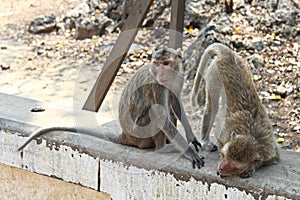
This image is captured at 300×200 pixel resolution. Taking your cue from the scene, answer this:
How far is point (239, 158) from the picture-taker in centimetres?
217

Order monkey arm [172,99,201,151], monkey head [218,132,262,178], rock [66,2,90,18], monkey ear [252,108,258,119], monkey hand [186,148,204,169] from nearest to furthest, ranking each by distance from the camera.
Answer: monkey head [218,132,262,178], monkey hand [186,148,204,169], monkey ear [252,108,258,119], monkey arm [172,99,201,151], rock [66,2,90,18]

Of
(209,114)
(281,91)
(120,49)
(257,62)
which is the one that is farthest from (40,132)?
(257,62)

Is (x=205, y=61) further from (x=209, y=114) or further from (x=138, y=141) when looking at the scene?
(x=138, y=141)

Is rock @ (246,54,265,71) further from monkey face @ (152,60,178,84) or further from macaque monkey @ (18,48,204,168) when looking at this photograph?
monkey face @ (152,60,178,84)

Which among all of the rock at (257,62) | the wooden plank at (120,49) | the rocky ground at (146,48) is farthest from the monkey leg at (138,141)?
the rock at (257,62)

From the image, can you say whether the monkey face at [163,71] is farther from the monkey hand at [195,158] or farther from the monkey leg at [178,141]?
the monkey hand at [195,158]

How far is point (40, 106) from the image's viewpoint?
10.0 feet

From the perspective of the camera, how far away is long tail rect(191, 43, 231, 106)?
9.45ft

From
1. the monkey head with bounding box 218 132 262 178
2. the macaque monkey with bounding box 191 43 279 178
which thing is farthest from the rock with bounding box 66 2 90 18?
the monkey head with bounding box 218 132 262 178

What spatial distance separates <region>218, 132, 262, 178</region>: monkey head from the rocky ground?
264 cm

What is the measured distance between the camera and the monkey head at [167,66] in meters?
2.33

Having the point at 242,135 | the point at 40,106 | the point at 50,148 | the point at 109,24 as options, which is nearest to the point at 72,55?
the point at 109,24

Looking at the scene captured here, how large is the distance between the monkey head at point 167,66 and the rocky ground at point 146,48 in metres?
2.48

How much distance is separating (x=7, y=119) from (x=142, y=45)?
4.35 meters
